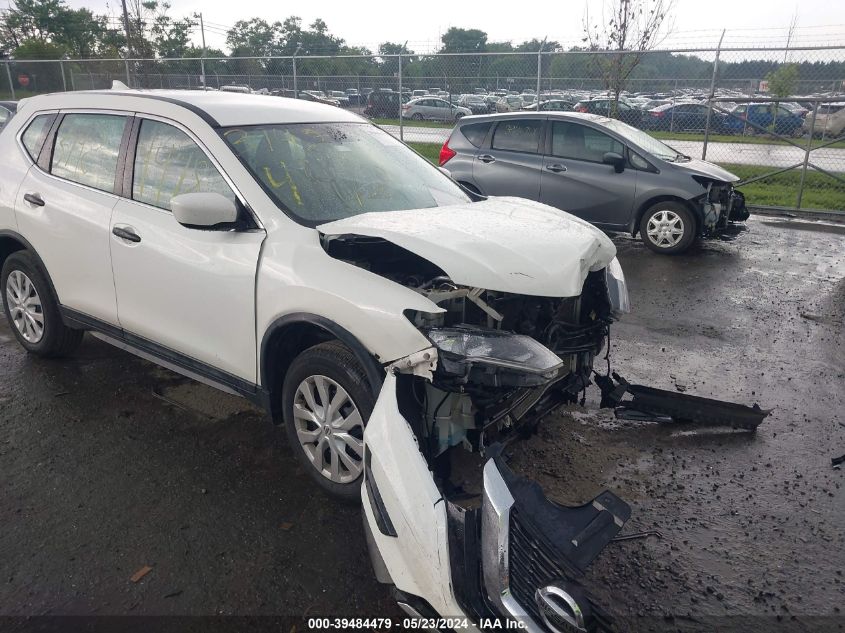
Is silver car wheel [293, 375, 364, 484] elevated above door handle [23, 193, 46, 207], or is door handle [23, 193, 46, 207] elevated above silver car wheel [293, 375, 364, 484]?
door handle [23, 193, 46, 207]

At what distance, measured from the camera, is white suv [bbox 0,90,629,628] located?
2.28 metres

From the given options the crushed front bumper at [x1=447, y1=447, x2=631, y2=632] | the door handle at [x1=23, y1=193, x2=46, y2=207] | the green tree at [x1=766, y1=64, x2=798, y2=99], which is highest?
the green tree at [x1=766, y1=64, x2=798, y2=99]

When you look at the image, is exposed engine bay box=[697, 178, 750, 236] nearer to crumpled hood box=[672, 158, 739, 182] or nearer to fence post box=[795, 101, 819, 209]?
crumpled hood box=[672, 158, 739, 182]

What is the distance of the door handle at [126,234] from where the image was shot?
12.6ft

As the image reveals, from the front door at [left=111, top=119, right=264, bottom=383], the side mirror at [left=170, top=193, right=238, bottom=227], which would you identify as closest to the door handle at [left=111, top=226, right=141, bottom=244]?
the front door at [left=111, top=119, right=264, bottom=383]

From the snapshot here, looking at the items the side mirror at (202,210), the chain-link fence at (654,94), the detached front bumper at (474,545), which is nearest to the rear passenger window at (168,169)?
the side mirror at (202,210)

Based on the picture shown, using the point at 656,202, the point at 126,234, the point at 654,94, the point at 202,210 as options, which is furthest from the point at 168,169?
the point at 654,94

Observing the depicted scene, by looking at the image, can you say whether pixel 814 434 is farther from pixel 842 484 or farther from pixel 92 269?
pixel 92 269

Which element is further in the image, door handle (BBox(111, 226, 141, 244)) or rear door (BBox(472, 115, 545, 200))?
rear door (BBox(472, 115, 545, 200))

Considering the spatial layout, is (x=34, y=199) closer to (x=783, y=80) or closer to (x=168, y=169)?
(x=168, y=169)

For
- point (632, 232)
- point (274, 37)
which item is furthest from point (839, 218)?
point (274, 37)

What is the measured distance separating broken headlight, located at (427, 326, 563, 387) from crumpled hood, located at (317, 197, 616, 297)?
0.88 feet

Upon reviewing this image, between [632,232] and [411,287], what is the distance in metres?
6.57

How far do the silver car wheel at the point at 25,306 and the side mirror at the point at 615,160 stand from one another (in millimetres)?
6860
